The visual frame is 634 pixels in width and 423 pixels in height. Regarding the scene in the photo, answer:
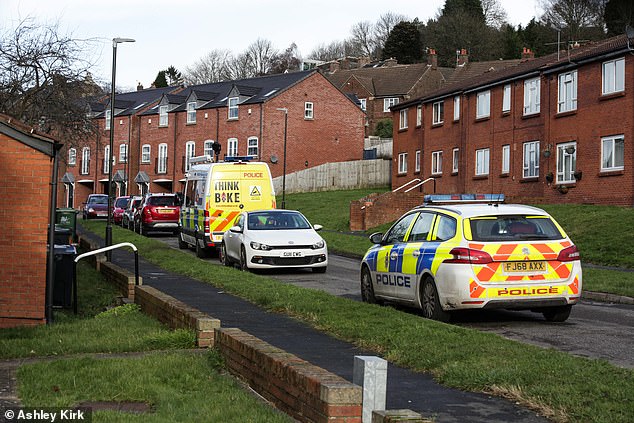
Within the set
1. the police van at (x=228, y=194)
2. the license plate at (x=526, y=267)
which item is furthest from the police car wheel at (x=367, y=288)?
the police van at (x=228, y=194)

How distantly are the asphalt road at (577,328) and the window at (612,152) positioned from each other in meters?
17.2

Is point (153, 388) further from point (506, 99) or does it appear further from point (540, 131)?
point (506, 99)

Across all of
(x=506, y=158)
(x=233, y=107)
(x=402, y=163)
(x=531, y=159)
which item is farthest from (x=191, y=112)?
(x=531, y=159)

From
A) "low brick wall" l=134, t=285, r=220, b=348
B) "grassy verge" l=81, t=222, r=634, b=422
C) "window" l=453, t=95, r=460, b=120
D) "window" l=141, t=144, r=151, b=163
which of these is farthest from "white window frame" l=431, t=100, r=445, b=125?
"low brick wall" l=134, t=285, r=220, b=348

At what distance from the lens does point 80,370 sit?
817cm

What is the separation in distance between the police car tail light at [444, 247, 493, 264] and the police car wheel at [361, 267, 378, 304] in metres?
3.10

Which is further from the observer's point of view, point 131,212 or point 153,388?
point 131,212

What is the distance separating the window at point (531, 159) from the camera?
127 ft

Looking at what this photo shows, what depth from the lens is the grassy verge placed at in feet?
21.9

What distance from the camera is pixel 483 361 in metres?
8.37

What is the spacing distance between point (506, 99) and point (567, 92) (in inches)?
198

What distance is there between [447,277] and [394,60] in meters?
90.0

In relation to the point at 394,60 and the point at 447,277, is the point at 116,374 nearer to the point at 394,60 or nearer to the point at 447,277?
the point at 447,277

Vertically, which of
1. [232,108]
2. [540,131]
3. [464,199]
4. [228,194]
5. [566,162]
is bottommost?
[464,199]
